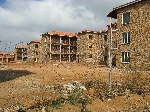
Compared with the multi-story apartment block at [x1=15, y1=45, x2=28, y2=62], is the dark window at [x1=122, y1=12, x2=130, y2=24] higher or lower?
higher

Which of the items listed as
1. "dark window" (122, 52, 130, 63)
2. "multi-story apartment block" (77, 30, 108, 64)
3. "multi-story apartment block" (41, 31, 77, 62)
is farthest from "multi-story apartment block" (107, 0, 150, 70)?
"multi-story apartment block" (41, 31, 77, 62)

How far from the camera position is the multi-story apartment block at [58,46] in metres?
60.0

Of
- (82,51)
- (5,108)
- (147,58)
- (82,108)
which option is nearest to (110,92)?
(82,108)

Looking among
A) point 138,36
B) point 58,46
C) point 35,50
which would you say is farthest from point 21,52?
point 138,36

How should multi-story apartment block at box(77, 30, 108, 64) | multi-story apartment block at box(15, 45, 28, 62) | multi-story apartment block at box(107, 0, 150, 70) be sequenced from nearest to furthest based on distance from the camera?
multi-story apartment block at box(107, 0, 150, 70)
multi-story apartment block at box(77, 30, 108, 64)
multi-story apartment block at box(15, 45, 28, 62)

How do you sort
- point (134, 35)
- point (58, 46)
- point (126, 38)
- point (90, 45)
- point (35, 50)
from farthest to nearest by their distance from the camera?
point (35, 50), point (58, 46), point (90, 45), point (126, 38), point (134, 35)

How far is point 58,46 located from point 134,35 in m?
37.1

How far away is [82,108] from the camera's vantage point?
7789 mm

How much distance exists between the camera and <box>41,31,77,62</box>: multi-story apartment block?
6000 centimetres

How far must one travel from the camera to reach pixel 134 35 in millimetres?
27531

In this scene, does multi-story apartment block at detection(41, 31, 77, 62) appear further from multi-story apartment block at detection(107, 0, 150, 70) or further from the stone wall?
the stone wall

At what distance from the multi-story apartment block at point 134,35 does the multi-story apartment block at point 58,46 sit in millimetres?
32254

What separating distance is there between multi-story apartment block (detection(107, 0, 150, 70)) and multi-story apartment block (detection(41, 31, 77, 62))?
3225 centimetres

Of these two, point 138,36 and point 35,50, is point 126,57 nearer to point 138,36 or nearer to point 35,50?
point 138,36
